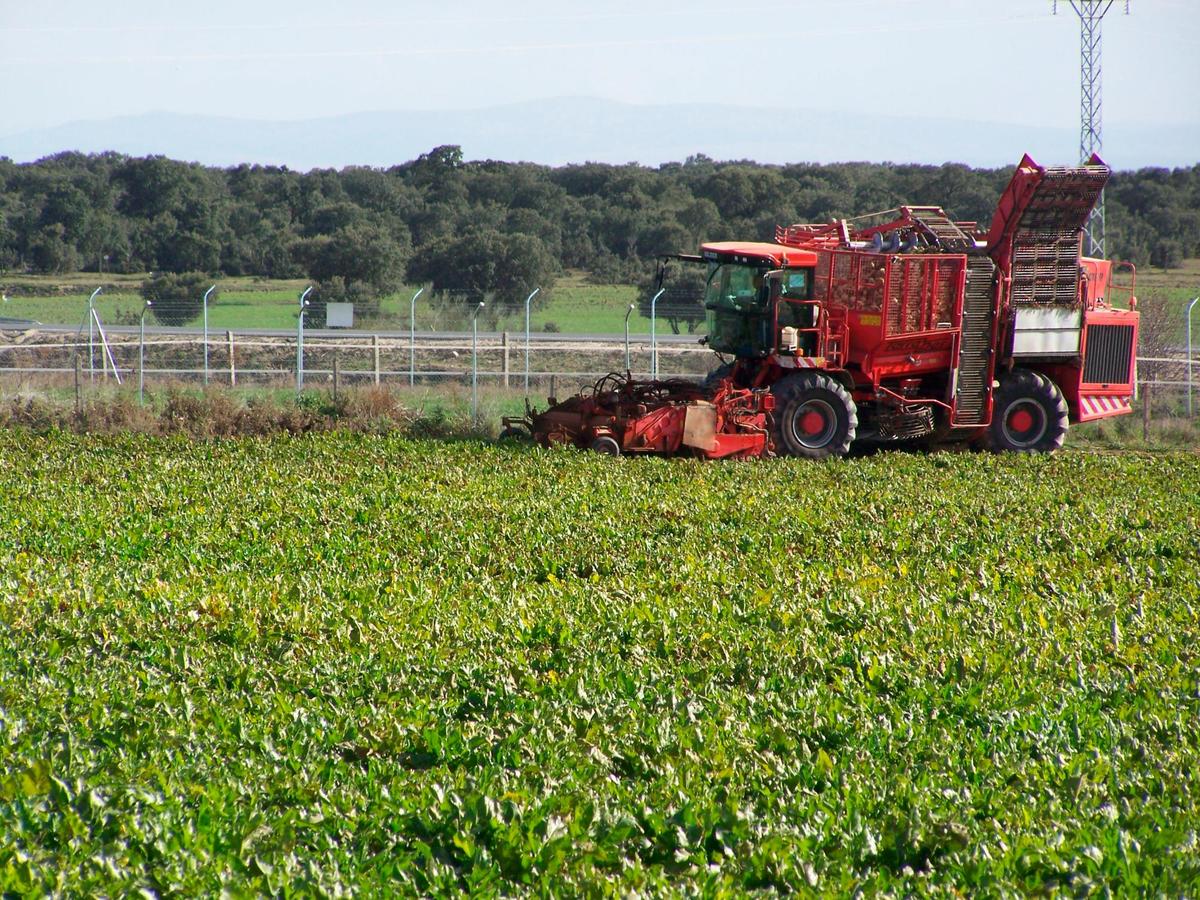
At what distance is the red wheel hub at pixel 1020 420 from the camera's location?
61.5 feet

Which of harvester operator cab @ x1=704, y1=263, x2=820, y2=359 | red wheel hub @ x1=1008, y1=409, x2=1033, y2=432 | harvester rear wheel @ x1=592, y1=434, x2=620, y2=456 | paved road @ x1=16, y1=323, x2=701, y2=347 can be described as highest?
harvester operator cab @ x1=704, y1=263, x2=820, y2=359

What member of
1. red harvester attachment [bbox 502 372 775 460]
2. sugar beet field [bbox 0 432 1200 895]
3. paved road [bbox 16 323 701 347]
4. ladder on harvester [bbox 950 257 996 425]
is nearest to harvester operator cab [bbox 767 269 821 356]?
red harvester attachment [bbox 502 372 775 460]

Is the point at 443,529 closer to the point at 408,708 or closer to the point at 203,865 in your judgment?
the point at 408,708

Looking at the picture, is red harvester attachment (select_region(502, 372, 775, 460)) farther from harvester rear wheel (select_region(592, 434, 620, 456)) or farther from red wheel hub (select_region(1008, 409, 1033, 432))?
red wheel hub (select_region(1008, 409, 1033, 432))

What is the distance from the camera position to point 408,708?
6.27 meters

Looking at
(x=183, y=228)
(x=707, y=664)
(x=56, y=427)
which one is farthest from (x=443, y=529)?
(x=183, y=228)

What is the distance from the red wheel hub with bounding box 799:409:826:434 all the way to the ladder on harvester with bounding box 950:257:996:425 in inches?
80.9

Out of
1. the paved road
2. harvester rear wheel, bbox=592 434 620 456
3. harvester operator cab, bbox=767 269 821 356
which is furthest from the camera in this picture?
the paved road

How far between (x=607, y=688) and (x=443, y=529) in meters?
4.72

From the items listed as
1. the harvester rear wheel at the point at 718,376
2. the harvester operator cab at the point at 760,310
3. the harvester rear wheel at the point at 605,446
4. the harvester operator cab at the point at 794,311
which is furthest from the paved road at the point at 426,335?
the harvester rear wheel at the point at 605,446

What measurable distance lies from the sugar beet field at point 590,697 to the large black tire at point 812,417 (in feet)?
15.3

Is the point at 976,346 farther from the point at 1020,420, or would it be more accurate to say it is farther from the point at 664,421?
the point at 664,421

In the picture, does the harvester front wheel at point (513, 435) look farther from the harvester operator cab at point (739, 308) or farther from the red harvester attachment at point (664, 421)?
the harvester operator cab at point (739, 308)

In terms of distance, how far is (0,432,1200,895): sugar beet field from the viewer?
475cm
